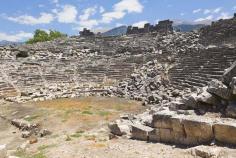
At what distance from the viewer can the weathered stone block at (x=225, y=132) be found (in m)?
9.84

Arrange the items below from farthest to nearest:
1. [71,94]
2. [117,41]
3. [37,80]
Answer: [117,41] → [37,80] → [71,94]

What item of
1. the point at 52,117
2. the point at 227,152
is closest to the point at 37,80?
the point at 52,117

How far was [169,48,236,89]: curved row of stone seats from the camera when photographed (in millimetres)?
23016

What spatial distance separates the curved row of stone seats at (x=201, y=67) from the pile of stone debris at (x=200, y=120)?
9923 millimetres

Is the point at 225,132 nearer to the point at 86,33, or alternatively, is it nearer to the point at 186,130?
the point at 186,130

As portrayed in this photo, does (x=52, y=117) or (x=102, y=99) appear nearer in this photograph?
(x=52, y=117)

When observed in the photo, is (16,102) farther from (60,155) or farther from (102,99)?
(60,155)

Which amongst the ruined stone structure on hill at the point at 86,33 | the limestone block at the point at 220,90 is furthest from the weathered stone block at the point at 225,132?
the ruined stone structure on hill at the point at 86,33

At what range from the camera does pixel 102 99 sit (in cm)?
2659

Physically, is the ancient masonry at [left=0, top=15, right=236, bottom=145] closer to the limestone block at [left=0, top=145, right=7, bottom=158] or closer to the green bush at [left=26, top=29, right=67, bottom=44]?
the limestone block at [left=0, top=145, right=7, bottom=158]

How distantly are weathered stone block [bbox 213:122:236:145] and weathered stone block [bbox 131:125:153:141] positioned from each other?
2.62 metres

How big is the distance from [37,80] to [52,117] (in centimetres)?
1436

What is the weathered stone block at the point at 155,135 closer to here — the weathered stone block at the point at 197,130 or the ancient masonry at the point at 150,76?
the ancient masonry at the point at 150,76

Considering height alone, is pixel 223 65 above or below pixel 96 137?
above
